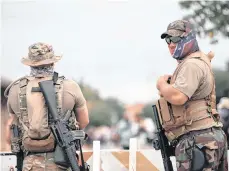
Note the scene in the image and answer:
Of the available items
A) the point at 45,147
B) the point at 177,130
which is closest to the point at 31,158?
the point at 45,147

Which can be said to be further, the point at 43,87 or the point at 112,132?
the point at 112,132

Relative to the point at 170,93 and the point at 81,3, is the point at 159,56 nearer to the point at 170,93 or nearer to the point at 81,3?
the point at 81,3

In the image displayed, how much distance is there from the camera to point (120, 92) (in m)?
8.49

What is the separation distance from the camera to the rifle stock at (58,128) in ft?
11.7

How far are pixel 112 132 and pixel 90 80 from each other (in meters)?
1.29

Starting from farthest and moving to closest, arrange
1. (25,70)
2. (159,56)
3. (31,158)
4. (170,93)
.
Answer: (159,56) → (25,70) → (31,158) → (170,93)

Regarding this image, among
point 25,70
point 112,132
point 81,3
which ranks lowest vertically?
point 112,132

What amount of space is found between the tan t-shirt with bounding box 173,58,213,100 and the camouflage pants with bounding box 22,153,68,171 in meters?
0.86

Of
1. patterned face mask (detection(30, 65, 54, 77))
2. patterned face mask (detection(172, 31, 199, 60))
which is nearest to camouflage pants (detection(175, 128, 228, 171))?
patterned face mask (detection(172, 31, 199, 60))

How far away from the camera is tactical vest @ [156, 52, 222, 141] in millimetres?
3520

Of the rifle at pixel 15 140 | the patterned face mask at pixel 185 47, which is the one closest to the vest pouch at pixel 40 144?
the rifle at pixel 15 140

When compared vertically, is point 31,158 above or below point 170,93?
below

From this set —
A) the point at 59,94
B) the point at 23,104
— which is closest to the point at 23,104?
the point at 23,104

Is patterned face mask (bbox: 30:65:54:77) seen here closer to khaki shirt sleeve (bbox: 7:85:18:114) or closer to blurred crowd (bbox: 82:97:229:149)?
khaki shirt sleeve (bbox: 7:85:18:114)
